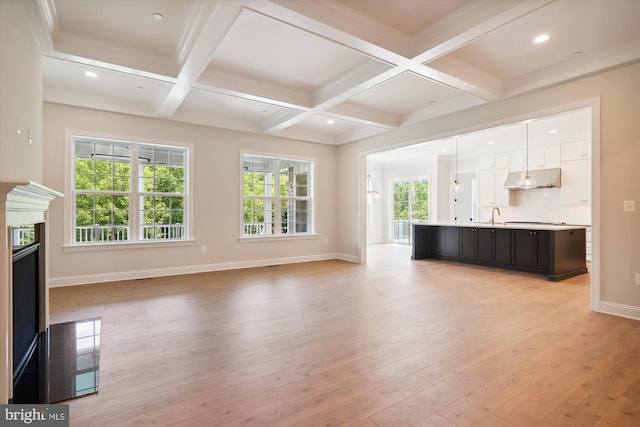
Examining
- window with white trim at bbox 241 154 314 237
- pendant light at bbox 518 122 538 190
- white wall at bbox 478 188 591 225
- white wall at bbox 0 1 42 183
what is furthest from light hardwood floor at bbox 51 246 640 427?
white wall at bbox 478 188 591 225

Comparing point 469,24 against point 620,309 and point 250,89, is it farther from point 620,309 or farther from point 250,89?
point 620,309

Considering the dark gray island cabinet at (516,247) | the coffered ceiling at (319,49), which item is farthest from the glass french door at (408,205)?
the coffered ceiling at (319,49)

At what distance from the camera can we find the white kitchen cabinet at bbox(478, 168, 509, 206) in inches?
336

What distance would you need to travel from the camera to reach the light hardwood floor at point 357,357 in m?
1.81

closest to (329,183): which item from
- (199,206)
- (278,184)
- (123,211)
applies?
(278,184)

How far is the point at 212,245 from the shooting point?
240 inches

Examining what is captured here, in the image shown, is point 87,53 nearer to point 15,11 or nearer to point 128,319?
point 15,11

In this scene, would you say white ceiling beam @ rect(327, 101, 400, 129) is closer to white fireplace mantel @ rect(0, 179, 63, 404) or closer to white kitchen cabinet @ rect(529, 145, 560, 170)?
white fireplace mantel @ rect(0, 179, 63, 404)

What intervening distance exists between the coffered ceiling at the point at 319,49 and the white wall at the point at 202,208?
373mm

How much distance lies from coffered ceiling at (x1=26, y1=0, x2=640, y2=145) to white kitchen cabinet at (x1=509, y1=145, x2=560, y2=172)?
4306 millimetres

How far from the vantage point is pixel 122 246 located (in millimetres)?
5258

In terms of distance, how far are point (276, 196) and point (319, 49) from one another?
12.7ft

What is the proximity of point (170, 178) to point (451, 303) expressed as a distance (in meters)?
4.97

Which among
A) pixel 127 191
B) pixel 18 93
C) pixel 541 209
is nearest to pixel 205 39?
pixel 18 93
